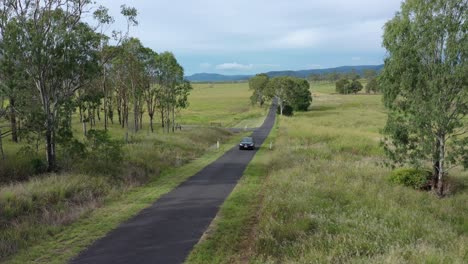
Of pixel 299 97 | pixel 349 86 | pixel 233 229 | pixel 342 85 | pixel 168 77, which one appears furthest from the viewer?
pixel 342 85

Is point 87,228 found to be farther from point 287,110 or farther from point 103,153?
point 287,110

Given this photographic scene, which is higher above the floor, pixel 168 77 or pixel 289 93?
pixel 168 77

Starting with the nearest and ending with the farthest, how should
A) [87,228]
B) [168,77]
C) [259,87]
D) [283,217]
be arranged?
1. [87,228]
2. [283,217]
3. [168,77]
4. [259,87]

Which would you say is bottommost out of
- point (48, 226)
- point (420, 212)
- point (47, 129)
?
point (420, 212)

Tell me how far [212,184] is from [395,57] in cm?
1159

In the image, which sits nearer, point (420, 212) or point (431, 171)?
point (420, 212)

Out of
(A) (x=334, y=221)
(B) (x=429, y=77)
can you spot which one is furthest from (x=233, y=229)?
(B) (x=429, y=77)

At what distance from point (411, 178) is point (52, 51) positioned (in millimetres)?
20265

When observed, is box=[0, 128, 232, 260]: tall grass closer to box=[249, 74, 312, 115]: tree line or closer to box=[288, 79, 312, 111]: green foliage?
box=[249, 74, 312, 115]: tree line

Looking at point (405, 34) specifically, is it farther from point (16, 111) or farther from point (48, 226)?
point (16, 111)

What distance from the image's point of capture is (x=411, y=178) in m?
20.2

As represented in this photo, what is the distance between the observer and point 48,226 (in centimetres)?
1148

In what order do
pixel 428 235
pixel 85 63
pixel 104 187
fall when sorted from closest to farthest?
pixel 428 235
pixel 104 187
pixel 85 63

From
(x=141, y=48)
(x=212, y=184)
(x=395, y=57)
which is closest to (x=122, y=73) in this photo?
(x=141, y=48)
